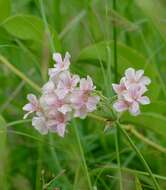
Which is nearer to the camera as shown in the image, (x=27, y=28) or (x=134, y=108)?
(x=134, y=108)

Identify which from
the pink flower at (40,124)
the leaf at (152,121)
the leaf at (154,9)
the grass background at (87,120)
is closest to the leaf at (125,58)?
the grass background at (87,120)

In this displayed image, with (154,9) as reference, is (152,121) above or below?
below

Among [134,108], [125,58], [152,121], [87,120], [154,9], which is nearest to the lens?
[134,108]

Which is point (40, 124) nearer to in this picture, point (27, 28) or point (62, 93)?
point (62, 93)

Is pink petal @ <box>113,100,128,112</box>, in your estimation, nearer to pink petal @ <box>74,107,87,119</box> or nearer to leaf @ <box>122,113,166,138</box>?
pink petal @ <box>74,107,87,119</box>

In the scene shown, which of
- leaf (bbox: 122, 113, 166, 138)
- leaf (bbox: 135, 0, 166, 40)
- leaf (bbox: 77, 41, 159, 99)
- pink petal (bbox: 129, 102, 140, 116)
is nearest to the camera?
pink petal (bbox: 129, 102, 140, 116)

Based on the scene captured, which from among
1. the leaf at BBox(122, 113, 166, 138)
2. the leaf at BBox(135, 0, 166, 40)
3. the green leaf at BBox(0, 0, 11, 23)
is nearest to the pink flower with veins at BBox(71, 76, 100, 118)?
Answer: the leaf at BBox(135, 0, 166, 40)

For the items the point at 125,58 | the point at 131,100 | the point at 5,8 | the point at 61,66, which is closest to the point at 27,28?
the point at 5,8

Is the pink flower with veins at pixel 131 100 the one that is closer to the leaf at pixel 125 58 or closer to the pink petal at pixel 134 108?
the pink petal at pixel 134 108
